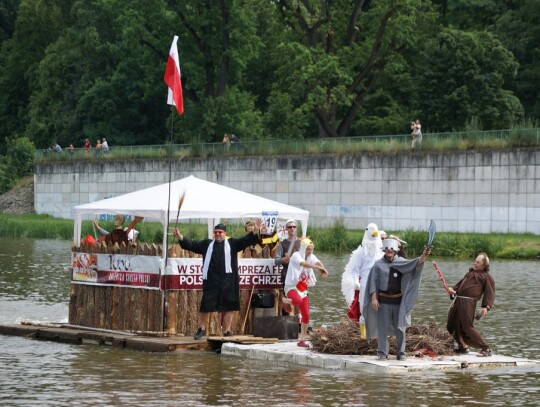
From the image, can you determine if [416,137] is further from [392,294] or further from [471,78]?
[392,294]

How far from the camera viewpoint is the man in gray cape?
1888 cm

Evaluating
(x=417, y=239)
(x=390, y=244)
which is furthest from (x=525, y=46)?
(x=390, y=244)

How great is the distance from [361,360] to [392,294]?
3.33ft

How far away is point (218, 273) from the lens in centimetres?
2141

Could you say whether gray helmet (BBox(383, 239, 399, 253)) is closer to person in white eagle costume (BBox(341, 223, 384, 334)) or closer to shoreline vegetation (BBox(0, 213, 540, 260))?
person in white eagle costume (BBox(341, 223, 384, 334))

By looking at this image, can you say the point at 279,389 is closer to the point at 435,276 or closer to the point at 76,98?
the point at 435,276

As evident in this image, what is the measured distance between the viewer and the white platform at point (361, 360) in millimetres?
18625

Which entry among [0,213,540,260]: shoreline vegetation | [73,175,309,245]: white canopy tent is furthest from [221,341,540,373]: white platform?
[0,213,540,260]: shoreline vegetation

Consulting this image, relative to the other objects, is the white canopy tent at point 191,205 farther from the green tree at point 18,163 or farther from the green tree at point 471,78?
the green tree at point 18,163

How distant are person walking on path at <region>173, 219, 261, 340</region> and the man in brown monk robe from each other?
135 inches

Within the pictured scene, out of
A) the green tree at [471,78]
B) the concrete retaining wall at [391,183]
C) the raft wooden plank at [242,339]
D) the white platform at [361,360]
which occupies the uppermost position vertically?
the green tree at [471,78]

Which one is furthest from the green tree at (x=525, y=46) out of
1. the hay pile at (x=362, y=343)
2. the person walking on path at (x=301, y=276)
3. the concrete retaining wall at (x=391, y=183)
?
Answer: the hay pile at (x=362, y=343)

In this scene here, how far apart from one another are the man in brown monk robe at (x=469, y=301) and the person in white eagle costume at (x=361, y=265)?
1272mm

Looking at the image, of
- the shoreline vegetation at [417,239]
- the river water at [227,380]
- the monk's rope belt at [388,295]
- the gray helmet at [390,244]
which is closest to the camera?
the river water at [227,380]
